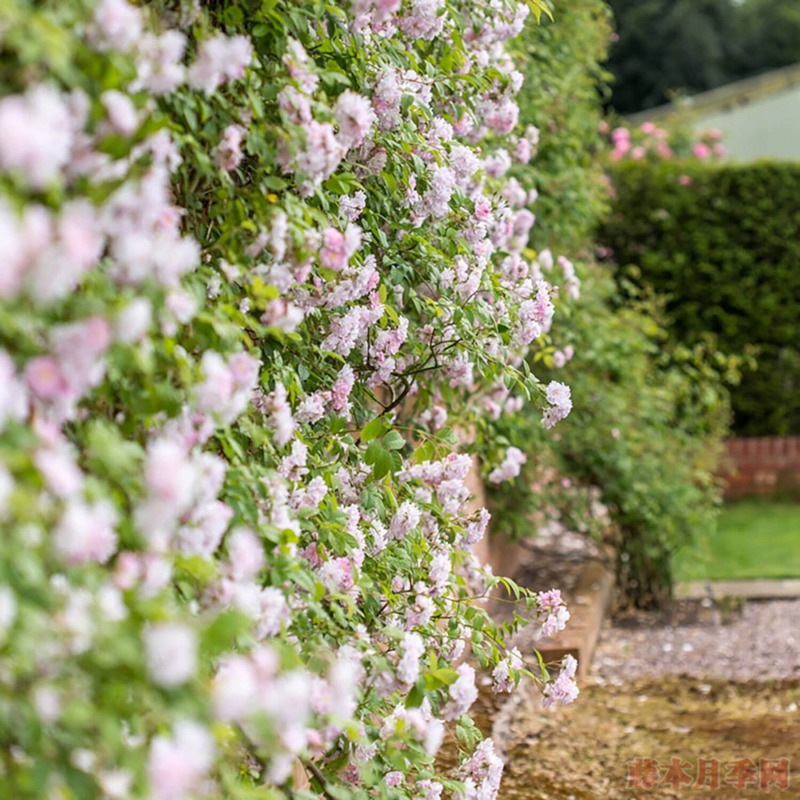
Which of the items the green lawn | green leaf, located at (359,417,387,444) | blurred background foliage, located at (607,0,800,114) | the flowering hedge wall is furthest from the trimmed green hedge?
blurred background foliage, located at (607,0,800,114)

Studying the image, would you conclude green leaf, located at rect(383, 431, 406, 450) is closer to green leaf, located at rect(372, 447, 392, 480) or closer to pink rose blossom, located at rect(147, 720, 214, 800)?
green leaf, located at rect(372, 447, 392, 480)

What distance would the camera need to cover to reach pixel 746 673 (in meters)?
4.21

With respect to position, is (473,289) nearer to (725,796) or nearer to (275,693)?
(275,693)

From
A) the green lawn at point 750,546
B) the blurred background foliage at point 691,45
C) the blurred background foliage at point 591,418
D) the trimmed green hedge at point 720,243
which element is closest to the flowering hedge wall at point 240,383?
the blurred background foliage at point 591,418

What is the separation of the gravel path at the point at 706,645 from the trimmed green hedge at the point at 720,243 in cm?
271

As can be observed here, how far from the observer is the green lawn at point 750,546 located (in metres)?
5.57

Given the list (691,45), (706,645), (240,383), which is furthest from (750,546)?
(691,45)

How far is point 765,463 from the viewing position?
762 cm

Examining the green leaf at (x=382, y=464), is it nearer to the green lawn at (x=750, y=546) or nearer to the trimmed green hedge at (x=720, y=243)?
the green lawn at (x=750, y=546)

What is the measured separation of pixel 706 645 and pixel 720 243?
359cm

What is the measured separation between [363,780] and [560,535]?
4.17 metres

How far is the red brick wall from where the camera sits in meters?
7.62

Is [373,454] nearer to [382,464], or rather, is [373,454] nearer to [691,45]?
[382,464]

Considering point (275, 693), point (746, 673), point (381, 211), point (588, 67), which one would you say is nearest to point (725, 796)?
point (746, 673)
